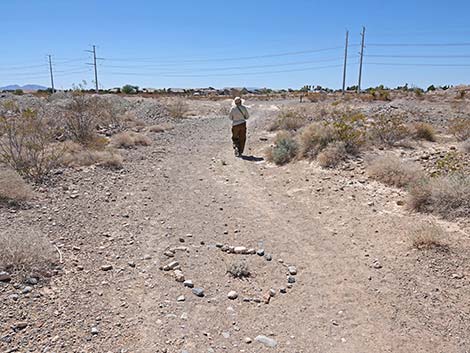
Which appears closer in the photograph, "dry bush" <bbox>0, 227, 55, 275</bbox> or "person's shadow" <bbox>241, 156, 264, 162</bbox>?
"dry bush" <bbox>0, 227, 55, 275</bbox>

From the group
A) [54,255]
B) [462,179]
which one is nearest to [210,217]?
[54,255]

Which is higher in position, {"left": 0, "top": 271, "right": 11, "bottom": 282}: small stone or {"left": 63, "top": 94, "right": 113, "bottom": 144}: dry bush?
{"left": 63, "top": 94, "right": 113, "bottom": 144}: dry bush

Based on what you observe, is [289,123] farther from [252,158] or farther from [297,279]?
[297,279]

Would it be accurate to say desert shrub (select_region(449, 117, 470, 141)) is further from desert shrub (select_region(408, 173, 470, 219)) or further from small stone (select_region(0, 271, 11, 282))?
small stone (select_region(0, 271, 11, 282))

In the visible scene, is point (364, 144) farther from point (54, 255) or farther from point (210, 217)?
point (54, 255)

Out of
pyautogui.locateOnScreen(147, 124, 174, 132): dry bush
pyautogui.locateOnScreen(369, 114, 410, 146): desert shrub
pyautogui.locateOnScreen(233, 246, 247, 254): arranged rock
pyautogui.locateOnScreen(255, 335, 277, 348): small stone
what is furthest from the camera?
pyautogui.locateOnScreen(147, 124, 174, 132): dry bush

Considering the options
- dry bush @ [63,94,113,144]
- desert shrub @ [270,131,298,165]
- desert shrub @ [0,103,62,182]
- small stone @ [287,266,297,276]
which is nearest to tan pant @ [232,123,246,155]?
desert shrub @ [270,131,298,165]

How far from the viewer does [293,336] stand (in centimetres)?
357

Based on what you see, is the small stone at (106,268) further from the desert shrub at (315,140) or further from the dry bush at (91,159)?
the desert shrub at (315,140)

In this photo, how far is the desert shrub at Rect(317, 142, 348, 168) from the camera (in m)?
9.40

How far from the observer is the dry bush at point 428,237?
5027 mm

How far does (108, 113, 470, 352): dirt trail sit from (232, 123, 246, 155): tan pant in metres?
3.82

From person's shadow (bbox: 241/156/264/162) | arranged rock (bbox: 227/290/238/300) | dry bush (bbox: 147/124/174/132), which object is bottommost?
arranged rock (bbox: 227/290/238/300)

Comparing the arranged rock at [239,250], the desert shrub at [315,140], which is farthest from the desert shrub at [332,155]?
the arranged rock at [239,250]
